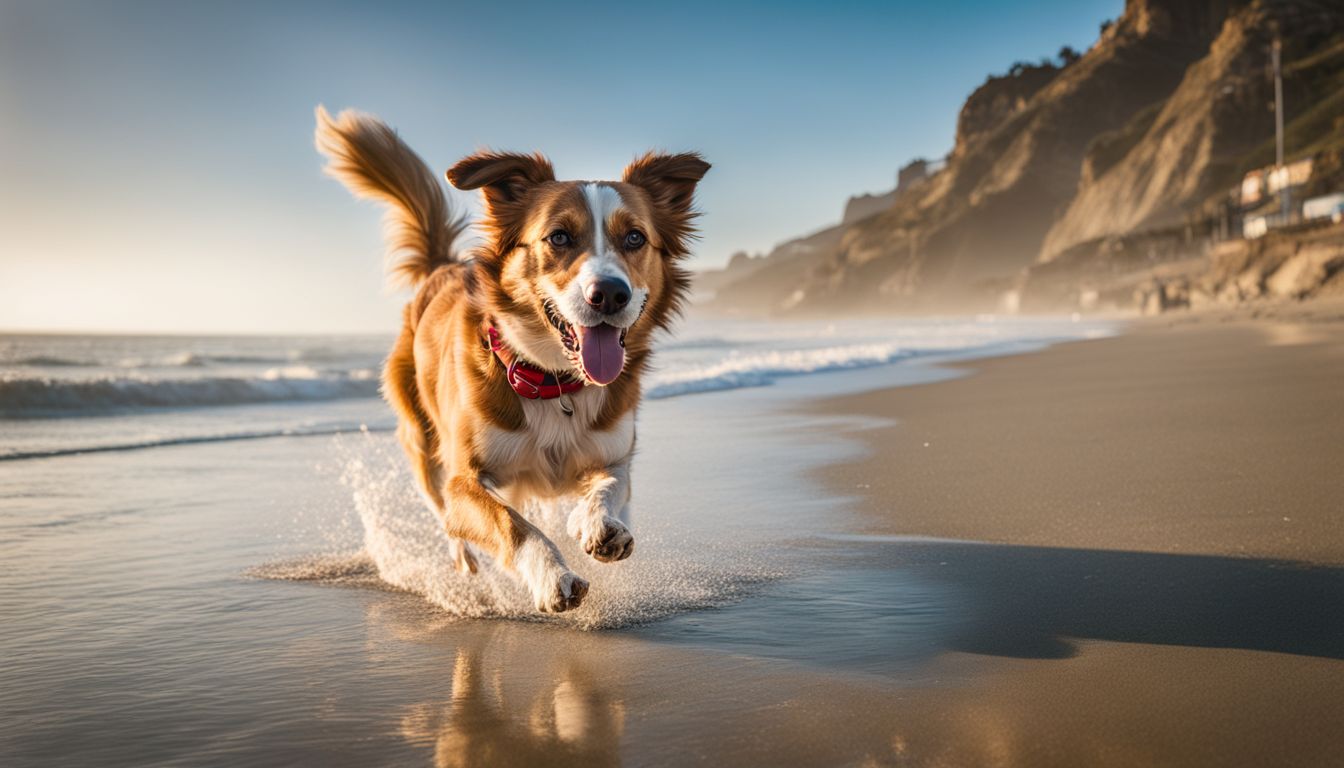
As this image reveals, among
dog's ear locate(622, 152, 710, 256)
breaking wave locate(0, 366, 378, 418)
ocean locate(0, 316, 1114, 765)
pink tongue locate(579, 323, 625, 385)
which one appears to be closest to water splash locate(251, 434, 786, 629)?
ocean locate(0, 316, 1114, 765)

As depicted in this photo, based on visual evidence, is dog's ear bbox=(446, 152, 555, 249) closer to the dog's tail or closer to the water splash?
the water splash

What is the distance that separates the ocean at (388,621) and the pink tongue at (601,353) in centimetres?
72

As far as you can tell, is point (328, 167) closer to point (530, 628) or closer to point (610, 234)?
point (610, 234)

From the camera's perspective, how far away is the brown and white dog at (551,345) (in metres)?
3.87

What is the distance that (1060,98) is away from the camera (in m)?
147

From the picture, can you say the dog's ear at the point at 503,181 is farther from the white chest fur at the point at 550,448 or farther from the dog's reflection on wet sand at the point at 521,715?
the dog's reflection on wet sand at the point at 521,715

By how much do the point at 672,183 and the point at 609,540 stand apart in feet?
6.46

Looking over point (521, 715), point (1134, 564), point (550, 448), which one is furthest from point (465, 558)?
point (1134, 564)

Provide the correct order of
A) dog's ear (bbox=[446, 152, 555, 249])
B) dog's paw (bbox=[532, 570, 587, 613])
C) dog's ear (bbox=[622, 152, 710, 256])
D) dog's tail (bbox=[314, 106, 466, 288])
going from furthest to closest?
1. dog's tail (bbox=[314, 106, 466, 288])
2. dog's ear (bbox=[622, 152, 710, 256])
3. dog's ear (bbox=[446, 152, 555, 249])
4. dog's paw (bbox=[532, 570, 587, 613])

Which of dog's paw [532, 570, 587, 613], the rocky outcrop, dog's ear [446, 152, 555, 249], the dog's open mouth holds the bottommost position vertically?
dog's paw [532, 570, 587, 613]

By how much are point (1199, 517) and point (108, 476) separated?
7265 mm

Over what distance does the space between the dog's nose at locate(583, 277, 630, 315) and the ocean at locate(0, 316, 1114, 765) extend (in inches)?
33.6

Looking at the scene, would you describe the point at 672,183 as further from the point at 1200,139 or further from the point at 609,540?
the point at 1200,139

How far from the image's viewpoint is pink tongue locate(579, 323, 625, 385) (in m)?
3.96
